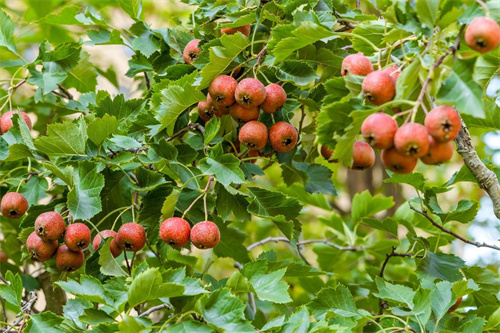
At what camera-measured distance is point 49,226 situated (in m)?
1.72

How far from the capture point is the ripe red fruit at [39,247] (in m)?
1.77

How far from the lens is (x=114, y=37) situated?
2318mm

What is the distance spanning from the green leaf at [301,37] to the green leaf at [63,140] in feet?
2.06

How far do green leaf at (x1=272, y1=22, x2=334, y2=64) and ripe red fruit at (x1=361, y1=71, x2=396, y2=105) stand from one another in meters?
0.28

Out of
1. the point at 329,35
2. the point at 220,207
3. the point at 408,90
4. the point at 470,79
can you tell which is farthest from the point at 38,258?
the point at 470,79

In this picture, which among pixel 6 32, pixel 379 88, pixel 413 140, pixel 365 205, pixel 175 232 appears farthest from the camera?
pixel 365 205

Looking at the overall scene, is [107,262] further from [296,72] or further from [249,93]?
[296,72]

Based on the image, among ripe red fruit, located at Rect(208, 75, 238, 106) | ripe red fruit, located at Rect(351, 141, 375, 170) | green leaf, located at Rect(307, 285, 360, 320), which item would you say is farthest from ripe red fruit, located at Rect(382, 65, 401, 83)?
green leaf, located at Rect(307, 285, 360, 320)

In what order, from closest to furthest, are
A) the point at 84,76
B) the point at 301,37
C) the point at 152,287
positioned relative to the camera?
the point at 152,287
the point at 301,37
the point at 84,76

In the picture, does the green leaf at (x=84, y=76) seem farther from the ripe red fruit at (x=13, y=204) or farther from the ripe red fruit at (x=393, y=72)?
the ripe red fruit at (x=393, y=72)

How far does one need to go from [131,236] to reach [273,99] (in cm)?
55

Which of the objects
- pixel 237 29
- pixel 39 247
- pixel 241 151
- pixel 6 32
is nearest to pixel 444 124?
pixel 241 151

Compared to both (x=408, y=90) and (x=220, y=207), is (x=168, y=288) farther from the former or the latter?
(x=408, y=90)

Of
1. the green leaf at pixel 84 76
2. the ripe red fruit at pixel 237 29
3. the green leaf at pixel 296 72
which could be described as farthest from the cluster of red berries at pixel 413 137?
the green leaf at pixel 84 76
